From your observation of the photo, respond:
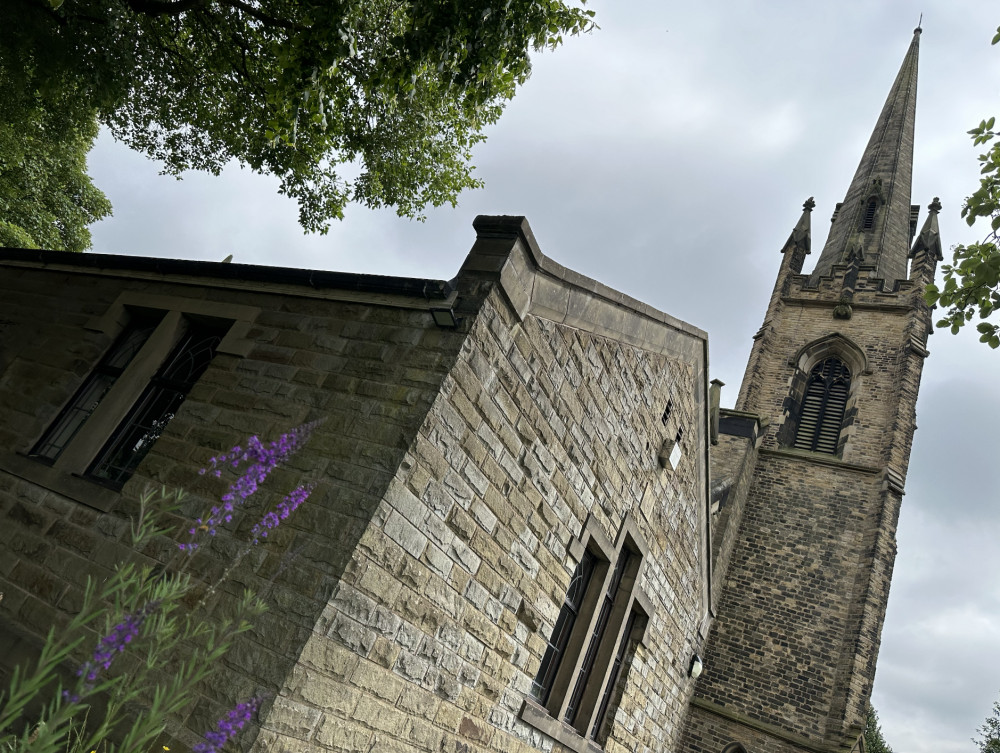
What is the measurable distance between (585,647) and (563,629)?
0.31 metres

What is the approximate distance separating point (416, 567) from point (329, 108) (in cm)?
465

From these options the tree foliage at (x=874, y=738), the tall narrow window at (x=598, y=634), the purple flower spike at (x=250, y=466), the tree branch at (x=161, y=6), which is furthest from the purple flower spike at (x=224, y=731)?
the tree foliage at (x=874, y=738)

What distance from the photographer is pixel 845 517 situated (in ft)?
54.7

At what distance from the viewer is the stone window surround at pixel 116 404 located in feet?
19.5

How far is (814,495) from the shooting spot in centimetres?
1736

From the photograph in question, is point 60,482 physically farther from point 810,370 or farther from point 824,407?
point 810,370

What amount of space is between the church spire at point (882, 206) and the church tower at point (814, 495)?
0.15 metres

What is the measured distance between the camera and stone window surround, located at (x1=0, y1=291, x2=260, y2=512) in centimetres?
595

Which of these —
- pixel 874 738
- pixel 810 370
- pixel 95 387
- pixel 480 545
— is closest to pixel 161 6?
pixel 95 387

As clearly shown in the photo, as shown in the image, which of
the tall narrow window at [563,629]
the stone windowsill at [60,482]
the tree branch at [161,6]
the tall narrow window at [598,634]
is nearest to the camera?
the stone windowsill at [60,482]

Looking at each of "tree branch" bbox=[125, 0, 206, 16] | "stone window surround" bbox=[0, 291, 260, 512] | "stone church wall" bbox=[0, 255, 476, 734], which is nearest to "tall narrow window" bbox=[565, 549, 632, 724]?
"stone church wall" bbox=[0, 255, 476, 734]

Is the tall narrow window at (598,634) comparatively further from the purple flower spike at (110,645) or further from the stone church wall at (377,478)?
the purple flower spike at (110,645)

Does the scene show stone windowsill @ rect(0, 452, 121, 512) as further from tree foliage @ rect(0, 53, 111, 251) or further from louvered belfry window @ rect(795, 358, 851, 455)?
louvered belfry window @ rect(795, 358, 851, 455)

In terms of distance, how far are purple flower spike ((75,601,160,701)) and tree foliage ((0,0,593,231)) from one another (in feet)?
16.7
